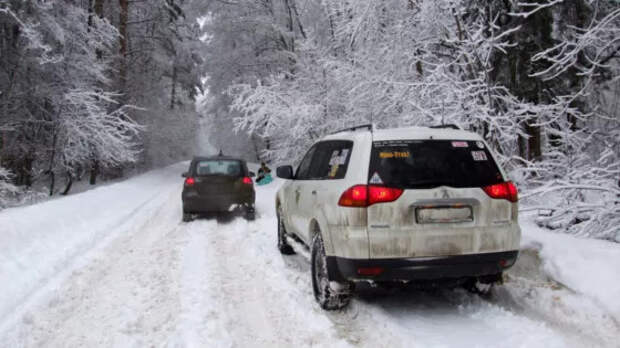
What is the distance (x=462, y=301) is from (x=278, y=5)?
2074cm

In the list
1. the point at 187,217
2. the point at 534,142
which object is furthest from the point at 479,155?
the point at 187,217

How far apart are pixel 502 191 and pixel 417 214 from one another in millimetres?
880

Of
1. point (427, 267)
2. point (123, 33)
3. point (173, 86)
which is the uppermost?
point (123, 33)

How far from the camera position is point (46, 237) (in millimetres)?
7797

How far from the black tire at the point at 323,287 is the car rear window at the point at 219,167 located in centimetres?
671

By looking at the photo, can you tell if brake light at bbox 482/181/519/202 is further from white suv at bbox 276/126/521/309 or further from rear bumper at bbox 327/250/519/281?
rear bumper at bbox 327/250/519/281

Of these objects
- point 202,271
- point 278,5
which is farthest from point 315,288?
point 278,5

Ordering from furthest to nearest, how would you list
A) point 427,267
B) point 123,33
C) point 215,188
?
point 123,33 → point 215,188 → point 427,267

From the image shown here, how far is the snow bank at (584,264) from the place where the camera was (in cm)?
389

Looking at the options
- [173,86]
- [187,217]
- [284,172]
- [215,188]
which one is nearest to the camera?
[284,172]

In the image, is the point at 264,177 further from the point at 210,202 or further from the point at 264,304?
the point at 264,304

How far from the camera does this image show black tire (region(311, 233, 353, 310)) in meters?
4.44

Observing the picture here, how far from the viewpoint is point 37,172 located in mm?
16781

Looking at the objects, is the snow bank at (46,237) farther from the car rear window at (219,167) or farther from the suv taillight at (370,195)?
the suv taillight at (370,195)
